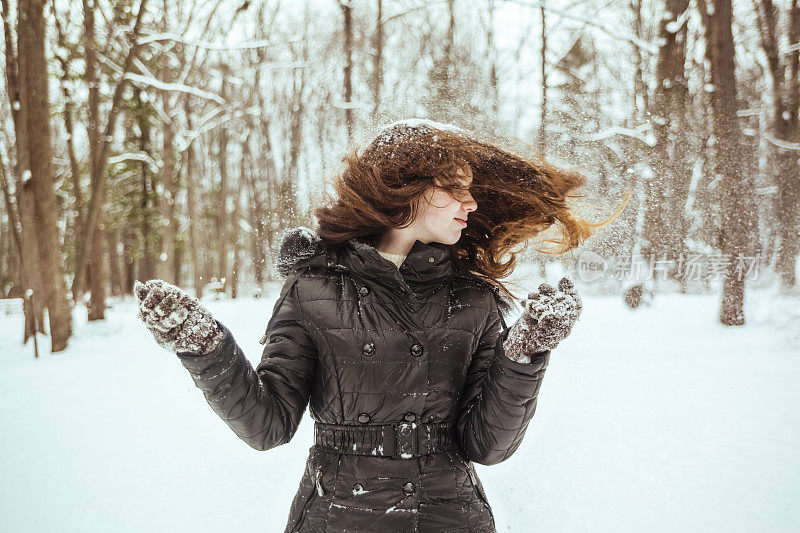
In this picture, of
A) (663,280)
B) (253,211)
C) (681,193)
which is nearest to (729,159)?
(681,193)

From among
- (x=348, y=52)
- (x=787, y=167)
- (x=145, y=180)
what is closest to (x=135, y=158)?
(x=145, y=180)

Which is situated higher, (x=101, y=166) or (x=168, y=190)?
(x=101, y=166)

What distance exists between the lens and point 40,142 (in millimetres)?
8227

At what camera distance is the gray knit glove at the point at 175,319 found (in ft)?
3.88

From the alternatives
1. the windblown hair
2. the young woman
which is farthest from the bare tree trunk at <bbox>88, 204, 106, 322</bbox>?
the young woman

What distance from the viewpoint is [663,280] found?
315 inches

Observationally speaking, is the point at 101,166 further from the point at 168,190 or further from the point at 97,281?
the point at 168,190

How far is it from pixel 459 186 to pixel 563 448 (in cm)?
380

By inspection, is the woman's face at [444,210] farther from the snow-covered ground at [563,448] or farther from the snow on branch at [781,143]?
the snow on branch at [781,143]

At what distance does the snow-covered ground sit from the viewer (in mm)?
3816

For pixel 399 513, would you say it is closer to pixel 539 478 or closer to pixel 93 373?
pixel 539 478

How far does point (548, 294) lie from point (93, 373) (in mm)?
7485

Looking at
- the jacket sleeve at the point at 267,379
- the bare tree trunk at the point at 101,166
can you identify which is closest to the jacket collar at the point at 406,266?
the jacket sleeve at the point at 267,379

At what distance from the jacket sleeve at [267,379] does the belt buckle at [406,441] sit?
0.95ft
